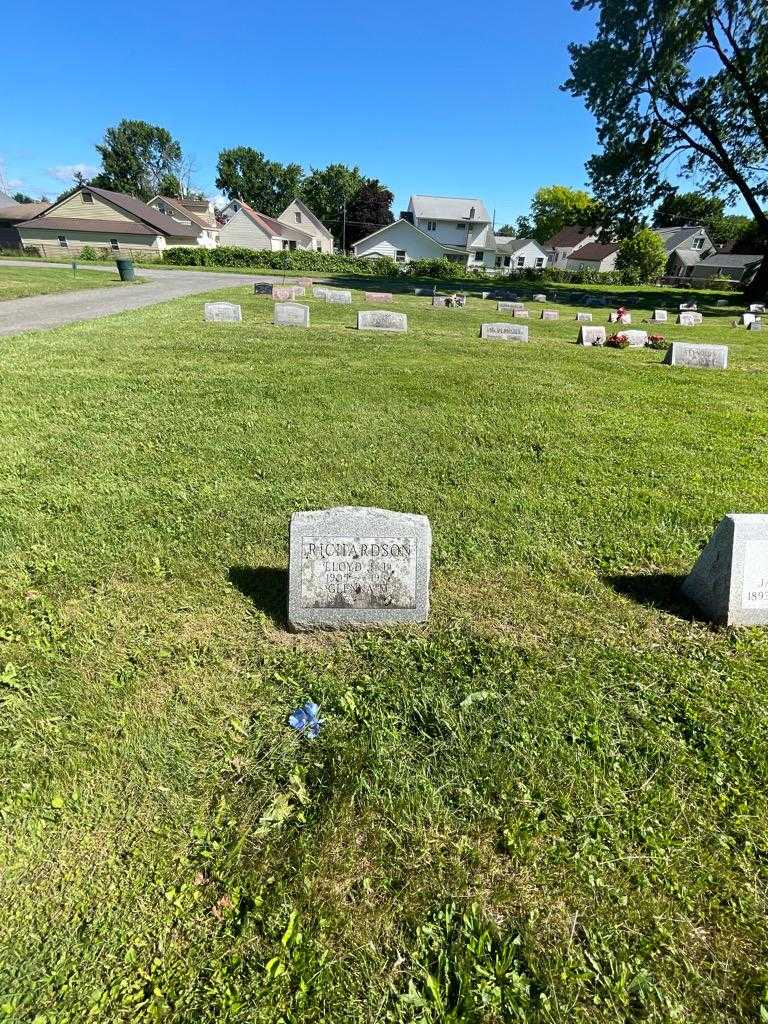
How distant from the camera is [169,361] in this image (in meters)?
8.81

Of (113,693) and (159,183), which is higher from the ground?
(159,183)

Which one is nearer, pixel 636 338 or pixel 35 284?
pixel 636 338

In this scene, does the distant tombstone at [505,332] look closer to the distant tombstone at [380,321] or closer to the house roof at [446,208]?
the distant tombstone at [380,321]

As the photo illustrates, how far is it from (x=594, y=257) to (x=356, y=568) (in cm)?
8112

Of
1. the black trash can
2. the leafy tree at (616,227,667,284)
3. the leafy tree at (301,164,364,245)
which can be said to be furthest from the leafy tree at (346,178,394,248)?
the black trash can

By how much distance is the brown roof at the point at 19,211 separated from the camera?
49.8 metres

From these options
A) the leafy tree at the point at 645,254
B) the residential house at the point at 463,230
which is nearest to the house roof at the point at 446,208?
the residential house at the point at 463,230

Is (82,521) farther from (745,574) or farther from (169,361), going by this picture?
(169,361)

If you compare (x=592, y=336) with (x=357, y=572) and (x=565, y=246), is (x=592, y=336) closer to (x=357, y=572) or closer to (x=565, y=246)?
(x=357, y=572)

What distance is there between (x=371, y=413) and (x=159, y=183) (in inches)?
4105

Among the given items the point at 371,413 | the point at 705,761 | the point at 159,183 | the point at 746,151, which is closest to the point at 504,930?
the point at 705,761

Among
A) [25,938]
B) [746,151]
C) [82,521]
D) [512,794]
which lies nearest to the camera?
[25,938]

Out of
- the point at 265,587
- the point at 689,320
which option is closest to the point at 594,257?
the point at 689,320

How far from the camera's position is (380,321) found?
13.4m
